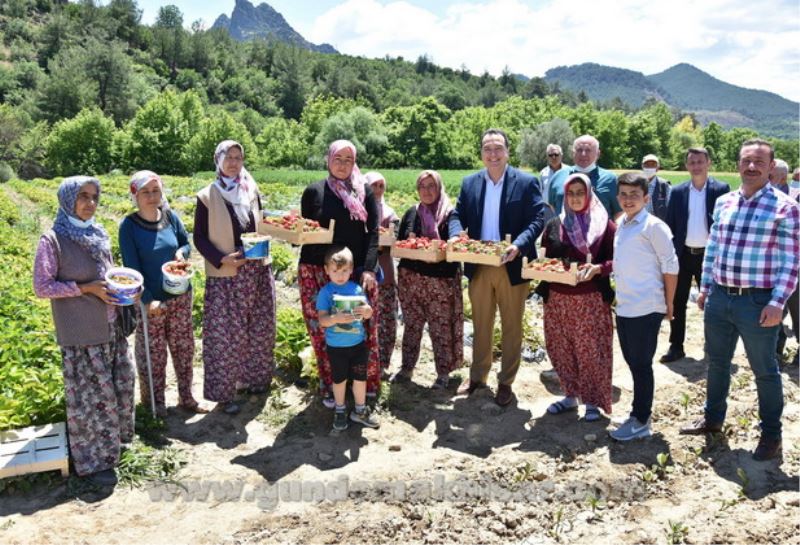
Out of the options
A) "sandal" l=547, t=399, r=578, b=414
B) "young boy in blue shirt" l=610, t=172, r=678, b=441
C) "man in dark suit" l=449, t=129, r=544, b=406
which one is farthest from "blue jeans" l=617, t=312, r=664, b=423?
"man in dark suit" l=449, t=129, r=544, b=406

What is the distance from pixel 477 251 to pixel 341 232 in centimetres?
110

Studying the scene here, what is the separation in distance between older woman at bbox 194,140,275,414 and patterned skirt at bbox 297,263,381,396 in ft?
1.33

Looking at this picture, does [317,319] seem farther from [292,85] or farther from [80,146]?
[292,85]

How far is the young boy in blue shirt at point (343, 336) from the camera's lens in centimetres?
435

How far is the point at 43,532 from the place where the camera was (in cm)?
321

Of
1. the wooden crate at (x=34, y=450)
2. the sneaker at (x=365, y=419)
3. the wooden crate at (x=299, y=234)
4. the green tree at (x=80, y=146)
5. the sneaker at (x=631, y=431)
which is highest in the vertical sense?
the green tree at (x=80, y=146)

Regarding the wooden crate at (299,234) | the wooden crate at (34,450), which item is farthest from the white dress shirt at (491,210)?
the wooden crate at (34,450)

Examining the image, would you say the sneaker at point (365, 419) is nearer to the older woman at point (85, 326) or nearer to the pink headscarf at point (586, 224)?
the older woman at point (85, 326)

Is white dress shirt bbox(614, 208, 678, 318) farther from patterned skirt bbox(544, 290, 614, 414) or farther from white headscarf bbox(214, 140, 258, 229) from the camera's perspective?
white headscarf bbox(214, 140, 258, 229)

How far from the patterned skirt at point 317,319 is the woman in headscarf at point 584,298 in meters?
1.42

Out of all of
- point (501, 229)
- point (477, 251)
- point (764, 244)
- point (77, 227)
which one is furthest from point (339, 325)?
point (764, 244)

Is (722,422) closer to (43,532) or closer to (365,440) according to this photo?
(365,440)

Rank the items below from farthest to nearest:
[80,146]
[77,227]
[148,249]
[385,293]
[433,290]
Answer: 1. [80,146]
2. [385,293]
3. [433,290]
4. [148,249]
5. [77,227]

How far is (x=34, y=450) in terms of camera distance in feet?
12.1
